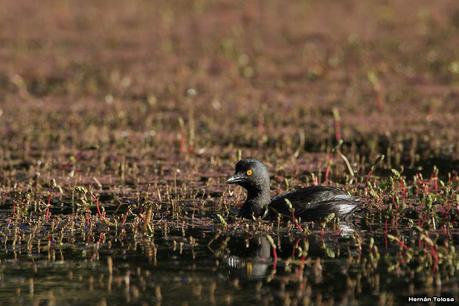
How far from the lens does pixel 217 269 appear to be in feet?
33.6

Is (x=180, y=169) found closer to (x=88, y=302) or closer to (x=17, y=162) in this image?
(x=17, y=162)

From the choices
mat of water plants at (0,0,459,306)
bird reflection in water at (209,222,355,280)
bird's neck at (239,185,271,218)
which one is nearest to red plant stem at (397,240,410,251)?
mat of water plants at (0,0,459,306)

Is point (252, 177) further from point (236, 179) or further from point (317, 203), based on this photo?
point (317, 203)

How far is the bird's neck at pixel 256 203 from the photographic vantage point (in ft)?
41.8

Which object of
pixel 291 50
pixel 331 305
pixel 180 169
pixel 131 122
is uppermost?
pixel 291 50

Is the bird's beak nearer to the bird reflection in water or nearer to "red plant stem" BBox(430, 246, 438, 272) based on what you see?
the bird reflection in water

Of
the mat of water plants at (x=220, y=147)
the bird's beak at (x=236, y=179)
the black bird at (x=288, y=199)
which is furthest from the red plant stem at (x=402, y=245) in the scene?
the bird's beak at (x=236, y=179)

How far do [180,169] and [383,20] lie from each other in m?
13.2

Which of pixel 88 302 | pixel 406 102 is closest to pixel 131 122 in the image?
pixel 406 102

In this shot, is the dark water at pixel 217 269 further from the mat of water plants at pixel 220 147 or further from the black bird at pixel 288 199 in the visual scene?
the black bird at pixel 288 199

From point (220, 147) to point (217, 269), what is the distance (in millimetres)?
7365

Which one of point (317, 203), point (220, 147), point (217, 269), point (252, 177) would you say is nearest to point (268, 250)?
point (217, 269)

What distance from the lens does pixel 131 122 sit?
1978 cm

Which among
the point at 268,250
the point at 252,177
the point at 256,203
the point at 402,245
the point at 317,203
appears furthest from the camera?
the point at 252,177
